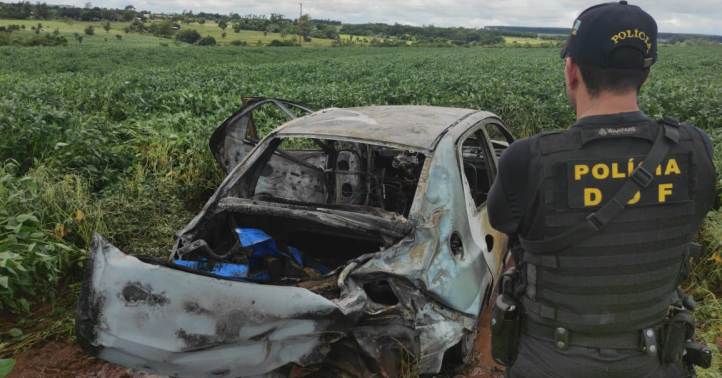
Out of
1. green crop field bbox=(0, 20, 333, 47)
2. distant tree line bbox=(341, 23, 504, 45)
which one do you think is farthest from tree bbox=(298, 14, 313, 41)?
distant tree line bbox=(341, 23, 504, 45)

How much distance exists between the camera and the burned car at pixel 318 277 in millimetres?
2486

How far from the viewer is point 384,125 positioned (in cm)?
370

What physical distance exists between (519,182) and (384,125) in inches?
80.8

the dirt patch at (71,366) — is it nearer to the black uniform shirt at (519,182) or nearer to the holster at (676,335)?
the holster at (676,335)

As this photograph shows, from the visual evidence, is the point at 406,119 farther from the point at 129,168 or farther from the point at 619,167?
the point at 129,168

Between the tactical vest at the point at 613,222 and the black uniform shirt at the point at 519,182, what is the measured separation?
0.02 metres

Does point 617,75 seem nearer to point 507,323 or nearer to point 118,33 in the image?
point 507,323

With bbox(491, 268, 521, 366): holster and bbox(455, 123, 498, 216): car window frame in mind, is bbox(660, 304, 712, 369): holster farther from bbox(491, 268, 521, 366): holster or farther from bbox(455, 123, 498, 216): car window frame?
bbox(455, 123, 498, 216): car window frame

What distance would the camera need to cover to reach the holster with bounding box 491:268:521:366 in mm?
1906

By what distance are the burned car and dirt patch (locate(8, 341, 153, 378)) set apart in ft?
2.78

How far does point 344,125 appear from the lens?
3734 millimetres

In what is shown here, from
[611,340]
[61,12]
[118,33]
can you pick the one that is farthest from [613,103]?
[61,12]

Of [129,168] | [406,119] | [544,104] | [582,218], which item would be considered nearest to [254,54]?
[544,104]

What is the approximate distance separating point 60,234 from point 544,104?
8.03 m
